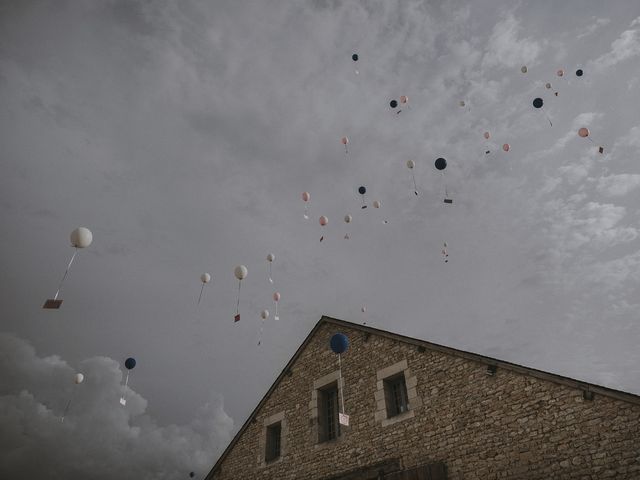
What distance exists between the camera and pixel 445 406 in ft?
24.8

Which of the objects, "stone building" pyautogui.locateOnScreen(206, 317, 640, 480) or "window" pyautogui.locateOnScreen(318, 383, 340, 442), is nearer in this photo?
"stone building" pyautogui.locateOnScreen(206, 317, 640, 480)

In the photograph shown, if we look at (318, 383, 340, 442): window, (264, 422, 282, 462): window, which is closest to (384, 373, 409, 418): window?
(318, 383, 340, 442): window

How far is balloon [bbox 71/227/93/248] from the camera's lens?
23.7 feet

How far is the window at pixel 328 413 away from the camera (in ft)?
30.8

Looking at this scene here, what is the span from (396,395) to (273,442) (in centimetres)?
381

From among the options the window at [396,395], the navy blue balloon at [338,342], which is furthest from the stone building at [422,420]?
the navy blue balloon at [338,342]

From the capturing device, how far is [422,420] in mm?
7715

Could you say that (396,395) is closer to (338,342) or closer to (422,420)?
(422,420)

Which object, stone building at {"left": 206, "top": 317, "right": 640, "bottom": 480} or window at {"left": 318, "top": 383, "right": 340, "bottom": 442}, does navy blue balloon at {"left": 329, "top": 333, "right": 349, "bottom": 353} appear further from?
window at {"left": 318, "top": 383, "right": 340, "bottom": 442}

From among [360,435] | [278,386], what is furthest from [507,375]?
[278,386]

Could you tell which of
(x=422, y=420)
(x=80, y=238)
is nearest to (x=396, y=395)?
(x=422, y=420)

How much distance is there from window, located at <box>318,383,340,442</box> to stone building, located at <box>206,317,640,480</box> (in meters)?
0.03

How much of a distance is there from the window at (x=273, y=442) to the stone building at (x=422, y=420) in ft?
0.09

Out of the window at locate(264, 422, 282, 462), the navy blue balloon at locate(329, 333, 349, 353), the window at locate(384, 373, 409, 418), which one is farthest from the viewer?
the window at locate(264, 422, 282, 462)
